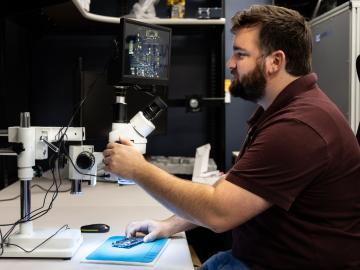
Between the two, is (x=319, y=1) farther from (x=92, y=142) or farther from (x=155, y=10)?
(x=92, y=142)

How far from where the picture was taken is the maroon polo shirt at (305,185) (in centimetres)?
107

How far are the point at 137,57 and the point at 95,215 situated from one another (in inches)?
26.2

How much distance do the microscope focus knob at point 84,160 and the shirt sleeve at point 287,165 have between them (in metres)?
0.46

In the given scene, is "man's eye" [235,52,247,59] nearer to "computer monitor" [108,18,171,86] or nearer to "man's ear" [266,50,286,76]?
"man's ear" [266,50,286,76]

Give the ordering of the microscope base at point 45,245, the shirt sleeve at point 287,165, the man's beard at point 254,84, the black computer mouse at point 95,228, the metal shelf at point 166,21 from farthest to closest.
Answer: the metal shelf at point 166,21 → the black computer mouse at point 95,228 → the man's beard at point 254,84 → the microscope base at point 45,245 → the shirt sleeve at point 287,165

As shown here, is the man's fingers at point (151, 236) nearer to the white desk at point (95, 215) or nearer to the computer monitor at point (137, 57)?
Result: the white desk at point (95, 215)

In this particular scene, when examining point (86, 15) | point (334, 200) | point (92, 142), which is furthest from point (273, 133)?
point (92, 142)

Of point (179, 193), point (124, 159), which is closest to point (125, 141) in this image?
point (124, 159)

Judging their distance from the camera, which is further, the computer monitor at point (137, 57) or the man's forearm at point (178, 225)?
the man's forearm at point (178, 225)

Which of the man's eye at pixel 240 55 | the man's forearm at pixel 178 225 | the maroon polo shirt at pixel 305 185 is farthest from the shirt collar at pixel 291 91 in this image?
the man's forearm at pixel 178 225

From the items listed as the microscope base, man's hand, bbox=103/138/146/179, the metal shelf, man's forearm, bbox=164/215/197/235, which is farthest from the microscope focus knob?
the metal shelf

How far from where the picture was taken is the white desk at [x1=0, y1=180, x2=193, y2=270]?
1157mm

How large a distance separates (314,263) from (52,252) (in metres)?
0.67

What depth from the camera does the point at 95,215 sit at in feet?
5.47
